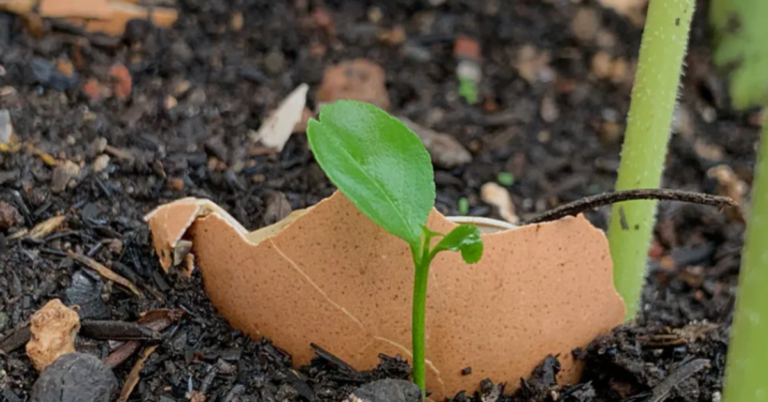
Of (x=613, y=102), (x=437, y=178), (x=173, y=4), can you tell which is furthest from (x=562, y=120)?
(x=173, y=4)

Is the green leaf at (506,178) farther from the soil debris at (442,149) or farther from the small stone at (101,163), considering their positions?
the small stone at (101,163)

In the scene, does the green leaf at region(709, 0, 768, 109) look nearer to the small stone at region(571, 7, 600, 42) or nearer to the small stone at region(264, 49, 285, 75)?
the small stone at region(571, 7, 600, 42)

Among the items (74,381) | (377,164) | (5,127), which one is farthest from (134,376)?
(5,127)

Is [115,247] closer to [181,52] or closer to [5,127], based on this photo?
[5,127]

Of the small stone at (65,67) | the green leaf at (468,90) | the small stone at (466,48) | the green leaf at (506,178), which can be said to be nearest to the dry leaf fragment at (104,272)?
the small stone at (65,67)

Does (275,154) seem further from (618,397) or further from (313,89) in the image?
(618,397)

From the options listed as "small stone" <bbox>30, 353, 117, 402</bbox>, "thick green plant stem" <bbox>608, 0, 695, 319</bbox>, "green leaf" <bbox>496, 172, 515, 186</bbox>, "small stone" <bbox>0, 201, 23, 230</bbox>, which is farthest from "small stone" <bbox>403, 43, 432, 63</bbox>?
"small stone" <bbox>30, 353, 117, 402</bbox>
